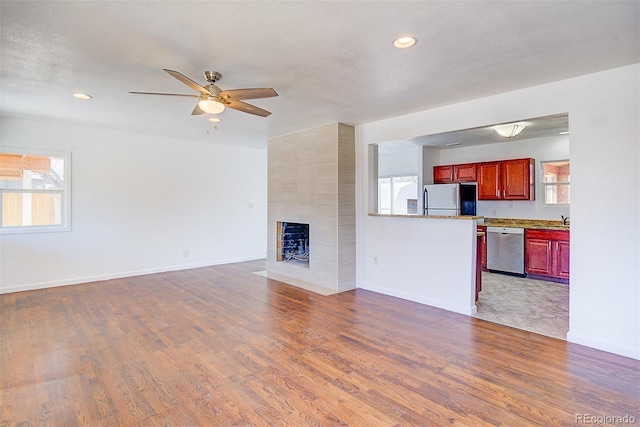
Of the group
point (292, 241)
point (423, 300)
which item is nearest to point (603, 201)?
point (423, 300)

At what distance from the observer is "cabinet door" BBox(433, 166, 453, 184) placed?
6734 millimetres

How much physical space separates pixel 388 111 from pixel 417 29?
2.03 metres

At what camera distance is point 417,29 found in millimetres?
2209

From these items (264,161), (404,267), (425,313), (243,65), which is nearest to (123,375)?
(243,65)

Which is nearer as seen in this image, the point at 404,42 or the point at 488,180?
the point at 404,42

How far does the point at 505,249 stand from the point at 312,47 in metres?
4.96

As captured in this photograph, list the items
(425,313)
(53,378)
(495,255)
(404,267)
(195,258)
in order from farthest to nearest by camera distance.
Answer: (195,258) < (495,255) < (404,267) < (425,313) < (53,378)

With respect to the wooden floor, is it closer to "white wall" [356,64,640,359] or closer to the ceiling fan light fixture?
"white wall" [356,64,640,359]

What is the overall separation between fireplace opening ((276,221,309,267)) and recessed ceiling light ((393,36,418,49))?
3.85 metres

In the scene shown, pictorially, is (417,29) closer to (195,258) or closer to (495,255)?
(495,255)

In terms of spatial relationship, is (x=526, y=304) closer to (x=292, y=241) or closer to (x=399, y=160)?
(x=292, y=241)

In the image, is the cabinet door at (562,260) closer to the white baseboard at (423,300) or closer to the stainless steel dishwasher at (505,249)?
the stainless steel dishwasher at (505,249)

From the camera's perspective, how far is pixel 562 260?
517 centimetres

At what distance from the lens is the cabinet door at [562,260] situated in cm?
512
